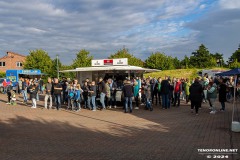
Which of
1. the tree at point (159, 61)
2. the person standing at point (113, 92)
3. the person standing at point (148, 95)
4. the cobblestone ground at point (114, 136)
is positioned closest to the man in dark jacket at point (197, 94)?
the cobblestone ground at point (114, 136)

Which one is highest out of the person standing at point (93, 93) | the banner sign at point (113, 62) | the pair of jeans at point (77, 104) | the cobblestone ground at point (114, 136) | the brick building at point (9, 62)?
the brick building at point (9, 62)

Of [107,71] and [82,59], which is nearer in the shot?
[107,71]

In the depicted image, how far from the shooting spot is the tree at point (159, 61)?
61.4 metres

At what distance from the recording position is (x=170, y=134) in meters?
9.34

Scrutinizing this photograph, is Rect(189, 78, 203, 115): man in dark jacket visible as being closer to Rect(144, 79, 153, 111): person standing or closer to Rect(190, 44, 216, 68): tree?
Rect(144, 79, 153, 111): person standing

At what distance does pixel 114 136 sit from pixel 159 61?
53553 mm

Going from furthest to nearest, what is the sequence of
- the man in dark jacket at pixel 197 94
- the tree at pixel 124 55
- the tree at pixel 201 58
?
the tree at pixel 201 58
the tree at pixel 124 55
the man in dark jacket at pixel 197 94

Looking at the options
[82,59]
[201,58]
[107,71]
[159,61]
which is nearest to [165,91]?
[107,71]

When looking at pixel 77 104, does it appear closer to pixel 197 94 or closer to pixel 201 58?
pixel 197 94

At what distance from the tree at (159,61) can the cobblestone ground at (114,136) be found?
159 ft

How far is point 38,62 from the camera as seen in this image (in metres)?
51.6

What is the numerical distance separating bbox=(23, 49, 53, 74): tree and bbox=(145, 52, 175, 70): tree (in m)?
22.4

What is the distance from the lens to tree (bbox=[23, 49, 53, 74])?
51500 mm

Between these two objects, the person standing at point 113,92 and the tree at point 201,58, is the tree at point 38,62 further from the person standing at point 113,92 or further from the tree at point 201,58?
the tree at point 201,58
